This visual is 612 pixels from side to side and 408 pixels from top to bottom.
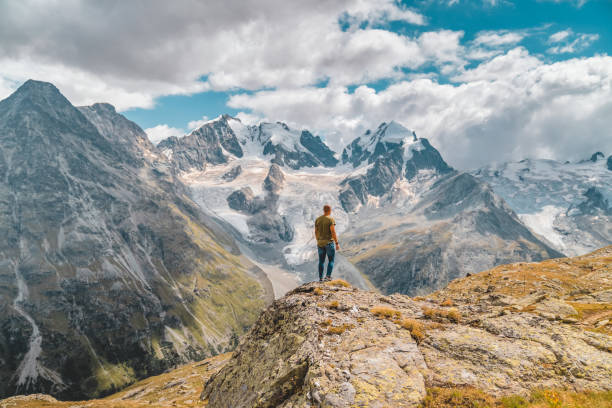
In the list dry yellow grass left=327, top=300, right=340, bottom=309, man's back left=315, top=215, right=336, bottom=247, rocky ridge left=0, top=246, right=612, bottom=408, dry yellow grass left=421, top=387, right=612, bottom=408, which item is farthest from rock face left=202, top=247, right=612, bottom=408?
man's back left=315, top=215, right=336, bottom=247

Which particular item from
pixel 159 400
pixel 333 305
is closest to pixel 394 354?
A: pixel 333 305

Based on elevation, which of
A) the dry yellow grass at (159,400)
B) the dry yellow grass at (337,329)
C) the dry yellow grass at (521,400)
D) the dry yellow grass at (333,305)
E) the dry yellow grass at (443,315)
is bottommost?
the dry yellow grass at (159,400)

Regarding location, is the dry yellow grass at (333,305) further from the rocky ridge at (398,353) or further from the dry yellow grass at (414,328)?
the dry yellow grass at (414,328)

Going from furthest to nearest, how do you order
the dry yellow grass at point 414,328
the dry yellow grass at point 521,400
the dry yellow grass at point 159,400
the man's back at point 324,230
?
the dry yellow grass at point 159,400
the man's back at point 324,230
the dry yellow grass at point 414,328
the dry yellow grass at point 521,400

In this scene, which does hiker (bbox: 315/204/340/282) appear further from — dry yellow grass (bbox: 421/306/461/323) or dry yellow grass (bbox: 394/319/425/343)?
dry yellow grass (bbox: 394/319/425/343)

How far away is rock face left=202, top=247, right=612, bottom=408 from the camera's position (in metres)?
12.0

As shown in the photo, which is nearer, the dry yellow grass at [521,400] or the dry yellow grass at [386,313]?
the dry yellow grass at [521,400]

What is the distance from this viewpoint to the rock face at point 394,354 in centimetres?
1197

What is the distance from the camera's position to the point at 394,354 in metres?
14.1

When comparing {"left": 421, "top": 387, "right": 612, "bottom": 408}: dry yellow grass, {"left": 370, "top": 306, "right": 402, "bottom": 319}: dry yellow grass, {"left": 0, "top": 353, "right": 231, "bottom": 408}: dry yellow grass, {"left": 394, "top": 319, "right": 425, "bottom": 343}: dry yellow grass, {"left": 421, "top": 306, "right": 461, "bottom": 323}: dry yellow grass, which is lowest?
{"left": 0, "top": 353, "right": 231, "bottom": 408}: dry yellow grass

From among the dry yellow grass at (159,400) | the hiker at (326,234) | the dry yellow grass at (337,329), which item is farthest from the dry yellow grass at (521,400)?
the dry yellow grass at (159,400)

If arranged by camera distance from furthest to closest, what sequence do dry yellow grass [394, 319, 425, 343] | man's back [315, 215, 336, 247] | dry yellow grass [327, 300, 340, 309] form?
1. man's back [315, 215, 336, 247]
2. dry yellow grass [327, 300, 340, 309]
3. dry yellow grass [394, 319, 425, 343]

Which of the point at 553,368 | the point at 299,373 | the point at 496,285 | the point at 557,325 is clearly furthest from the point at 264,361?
the point at 496,285

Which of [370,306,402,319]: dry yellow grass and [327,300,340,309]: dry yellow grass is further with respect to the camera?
[327,300,340,309]: dry yellow grass
